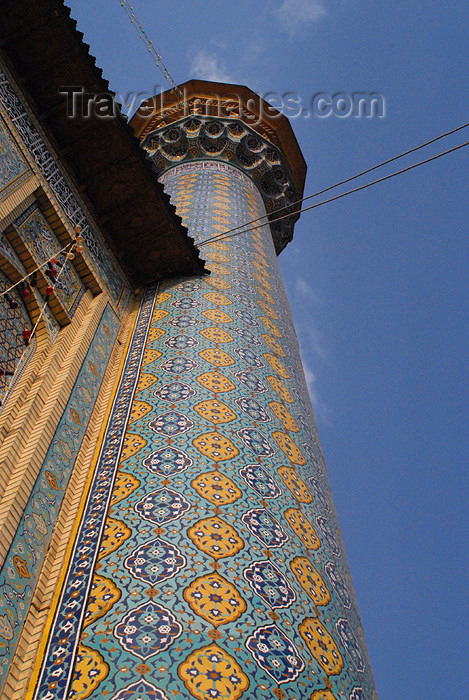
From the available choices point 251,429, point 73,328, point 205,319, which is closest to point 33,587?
point 251,429

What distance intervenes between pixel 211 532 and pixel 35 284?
6.14 feet

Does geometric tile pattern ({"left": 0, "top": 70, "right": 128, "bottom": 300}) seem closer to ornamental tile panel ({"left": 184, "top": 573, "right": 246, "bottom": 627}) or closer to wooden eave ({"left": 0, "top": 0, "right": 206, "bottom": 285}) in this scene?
wooden eave ({"left": 0, "top": 0, "right": 206, "bottom": 285})

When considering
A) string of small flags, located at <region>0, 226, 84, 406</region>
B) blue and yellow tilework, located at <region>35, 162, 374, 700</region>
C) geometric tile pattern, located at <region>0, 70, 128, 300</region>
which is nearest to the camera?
blue and yellow tilework, located at <region>35, 162, 374, 700</region>

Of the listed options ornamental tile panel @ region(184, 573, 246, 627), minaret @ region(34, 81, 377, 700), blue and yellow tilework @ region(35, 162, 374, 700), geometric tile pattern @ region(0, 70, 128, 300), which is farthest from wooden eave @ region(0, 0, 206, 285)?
ornamental tile panel @ region(184, 573, 246, 627)

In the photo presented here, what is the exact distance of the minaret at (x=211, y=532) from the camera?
6.76ft

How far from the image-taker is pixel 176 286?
15.6 ft

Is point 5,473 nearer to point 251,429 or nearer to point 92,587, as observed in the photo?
point 92,587

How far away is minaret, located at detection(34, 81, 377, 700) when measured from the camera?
2061 millimetres

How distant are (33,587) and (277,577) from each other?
32.7 inches

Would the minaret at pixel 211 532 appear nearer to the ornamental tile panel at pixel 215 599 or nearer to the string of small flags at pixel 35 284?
the ornamental tile panel at pixel 215 599

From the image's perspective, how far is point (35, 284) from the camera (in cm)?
378

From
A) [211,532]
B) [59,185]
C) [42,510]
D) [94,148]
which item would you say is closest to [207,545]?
[211,532]

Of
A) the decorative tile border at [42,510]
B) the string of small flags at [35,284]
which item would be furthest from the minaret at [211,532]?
the string of small flags at [35,284]

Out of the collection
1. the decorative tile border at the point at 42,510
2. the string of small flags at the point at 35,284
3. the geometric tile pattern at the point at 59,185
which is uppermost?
the geometric tile pattern at the point at 59,185
